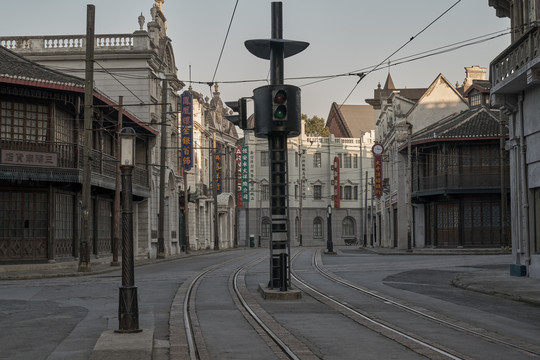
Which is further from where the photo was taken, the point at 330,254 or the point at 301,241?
the point at 301,241

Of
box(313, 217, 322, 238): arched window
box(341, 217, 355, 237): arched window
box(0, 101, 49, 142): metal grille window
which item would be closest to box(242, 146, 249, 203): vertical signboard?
box(313, 217, 322, 238): arched window

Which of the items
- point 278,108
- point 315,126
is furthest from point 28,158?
point 315,126

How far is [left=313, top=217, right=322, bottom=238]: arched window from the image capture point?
84.4 m

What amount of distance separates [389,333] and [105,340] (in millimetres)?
3879

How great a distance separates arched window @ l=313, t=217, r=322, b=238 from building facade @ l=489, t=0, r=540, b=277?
59722 mm

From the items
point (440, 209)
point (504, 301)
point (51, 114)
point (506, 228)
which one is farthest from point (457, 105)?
point (504, 301)

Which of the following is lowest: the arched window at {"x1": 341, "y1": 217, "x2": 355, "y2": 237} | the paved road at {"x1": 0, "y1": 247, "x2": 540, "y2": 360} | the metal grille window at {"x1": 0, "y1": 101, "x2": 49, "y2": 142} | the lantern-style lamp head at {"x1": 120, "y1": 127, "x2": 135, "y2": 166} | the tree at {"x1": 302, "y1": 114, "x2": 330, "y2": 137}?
the paved road at {"x1": 0, "y1": 247, "x2": 540, "y2": 360}

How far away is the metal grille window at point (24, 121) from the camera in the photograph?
99.9ft

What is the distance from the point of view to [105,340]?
10031 mm

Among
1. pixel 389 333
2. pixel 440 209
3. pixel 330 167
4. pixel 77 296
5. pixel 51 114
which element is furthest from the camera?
pixel 330 167

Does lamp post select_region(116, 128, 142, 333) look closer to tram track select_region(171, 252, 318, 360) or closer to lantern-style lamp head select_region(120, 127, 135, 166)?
lantern-style lamp head select_region(120, 127, 135, 166)

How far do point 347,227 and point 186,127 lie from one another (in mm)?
38411

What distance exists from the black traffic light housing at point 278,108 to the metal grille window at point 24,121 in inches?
680

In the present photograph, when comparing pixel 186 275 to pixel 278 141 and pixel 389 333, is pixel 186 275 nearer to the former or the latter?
pixel 278 141
